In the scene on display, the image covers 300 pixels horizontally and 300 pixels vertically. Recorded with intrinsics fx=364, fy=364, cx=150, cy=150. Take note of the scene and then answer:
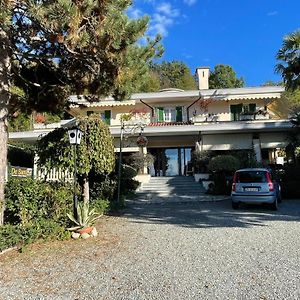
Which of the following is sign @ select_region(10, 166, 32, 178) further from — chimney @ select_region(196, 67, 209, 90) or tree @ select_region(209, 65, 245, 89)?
tree @ select_region(209, 65, 245, 89)

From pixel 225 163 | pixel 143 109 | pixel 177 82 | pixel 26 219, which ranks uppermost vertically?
pixel 177 82

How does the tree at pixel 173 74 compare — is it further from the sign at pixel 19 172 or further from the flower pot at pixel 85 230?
the flower pot at pixel 85 230

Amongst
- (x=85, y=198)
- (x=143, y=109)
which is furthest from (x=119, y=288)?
(x=143, y=109)

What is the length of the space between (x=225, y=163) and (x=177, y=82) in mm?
47293

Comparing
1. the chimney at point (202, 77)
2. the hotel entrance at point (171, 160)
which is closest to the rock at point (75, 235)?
the hotel entrance at point (171, 160)

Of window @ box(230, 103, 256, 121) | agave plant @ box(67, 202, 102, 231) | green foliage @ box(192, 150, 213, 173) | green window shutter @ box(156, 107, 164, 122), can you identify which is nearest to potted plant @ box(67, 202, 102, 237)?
agave plant @ box(67, 202, 102, 231)

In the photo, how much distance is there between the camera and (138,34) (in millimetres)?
8719

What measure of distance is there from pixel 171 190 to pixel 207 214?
7.70 meters

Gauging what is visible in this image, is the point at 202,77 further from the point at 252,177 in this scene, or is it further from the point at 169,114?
the point at 252,177

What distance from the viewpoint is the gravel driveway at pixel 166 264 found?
555cm

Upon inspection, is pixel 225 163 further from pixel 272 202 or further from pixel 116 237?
pixel 116 237

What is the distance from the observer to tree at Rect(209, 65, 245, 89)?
177 feet

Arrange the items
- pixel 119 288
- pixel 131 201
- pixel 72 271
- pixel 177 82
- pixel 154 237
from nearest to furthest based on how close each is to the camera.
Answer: pixel 119 288 < pixel 72 271 < pixel 154 237 < pixel 131 201 < pixel 177 82

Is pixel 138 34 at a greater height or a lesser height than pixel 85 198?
greater
